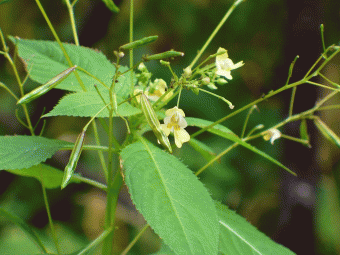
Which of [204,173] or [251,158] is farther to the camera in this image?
[251,158]

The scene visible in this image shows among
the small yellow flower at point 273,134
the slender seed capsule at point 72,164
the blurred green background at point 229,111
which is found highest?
the slender seed capsule at point 72,164

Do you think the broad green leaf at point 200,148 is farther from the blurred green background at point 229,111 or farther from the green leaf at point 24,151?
the blurred green background at point 229,111


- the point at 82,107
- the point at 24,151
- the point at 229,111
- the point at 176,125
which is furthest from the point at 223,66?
the point at 229,111

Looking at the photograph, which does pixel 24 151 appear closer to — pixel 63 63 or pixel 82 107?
pixel 82 107

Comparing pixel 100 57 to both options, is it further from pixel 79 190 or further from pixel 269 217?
pixel 269 217

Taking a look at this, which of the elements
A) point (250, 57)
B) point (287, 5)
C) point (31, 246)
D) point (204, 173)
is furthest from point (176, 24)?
point (31, 246)

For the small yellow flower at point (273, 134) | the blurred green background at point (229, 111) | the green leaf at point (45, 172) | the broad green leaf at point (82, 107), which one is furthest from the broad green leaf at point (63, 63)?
the blurred green background at point (229, 111)
